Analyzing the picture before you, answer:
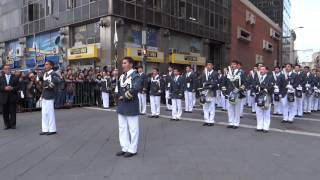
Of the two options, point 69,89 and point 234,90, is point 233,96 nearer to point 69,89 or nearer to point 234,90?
point 234,90

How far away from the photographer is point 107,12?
3000cm

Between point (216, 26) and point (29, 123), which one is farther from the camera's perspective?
point (216, 26)

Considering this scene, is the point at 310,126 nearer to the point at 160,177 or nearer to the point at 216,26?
the point at 160,177

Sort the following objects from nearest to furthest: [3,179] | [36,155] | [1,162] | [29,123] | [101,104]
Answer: [3,179], [1,162], [36,155], [29,123], [101,104]

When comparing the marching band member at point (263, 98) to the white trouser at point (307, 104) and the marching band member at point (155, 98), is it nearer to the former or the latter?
the marching band member at point (155, 98)

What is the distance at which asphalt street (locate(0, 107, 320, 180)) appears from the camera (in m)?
6.94

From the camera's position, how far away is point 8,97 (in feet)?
40.2

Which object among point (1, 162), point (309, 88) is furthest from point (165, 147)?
point (309, 88)

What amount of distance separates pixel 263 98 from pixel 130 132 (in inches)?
205

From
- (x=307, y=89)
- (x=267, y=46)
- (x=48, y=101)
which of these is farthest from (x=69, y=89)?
(x=267, y=46)

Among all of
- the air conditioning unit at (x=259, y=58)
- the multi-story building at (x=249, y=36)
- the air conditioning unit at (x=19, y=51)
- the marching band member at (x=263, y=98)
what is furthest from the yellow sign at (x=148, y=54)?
the air conditioning unit at (x=259, y=58)

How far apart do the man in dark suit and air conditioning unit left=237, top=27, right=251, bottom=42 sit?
44.5 m

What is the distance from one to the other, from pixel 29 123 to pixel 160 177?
27.0 feet

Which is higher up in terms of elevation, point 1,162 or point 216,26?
point 216,26
